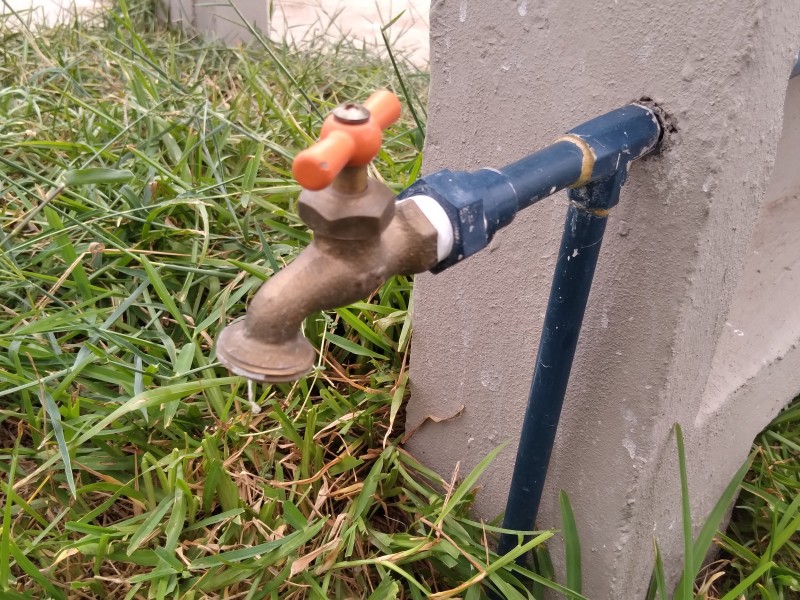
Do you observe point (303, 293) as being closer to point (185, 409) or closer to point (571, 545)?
point (571, 545)

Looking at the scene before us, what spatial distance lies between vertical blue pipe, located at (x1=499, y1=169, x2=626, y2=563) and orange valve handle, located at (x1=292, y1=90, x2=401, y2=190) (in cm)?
24

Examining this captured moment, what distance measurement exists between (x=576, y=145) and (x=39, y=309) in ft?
3.12

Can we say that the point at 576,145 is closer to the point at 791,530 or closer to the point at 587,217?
the point at 587,217

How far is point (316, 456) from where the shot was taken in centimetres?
105

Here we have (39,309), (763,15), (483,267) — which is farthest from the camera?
(39,309)

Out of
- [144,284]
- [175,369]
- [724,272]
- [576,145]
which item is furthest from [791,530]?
[144,284]

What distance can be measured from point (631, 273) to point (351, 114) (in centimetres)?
40

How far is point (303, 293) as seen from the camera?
0.50 m

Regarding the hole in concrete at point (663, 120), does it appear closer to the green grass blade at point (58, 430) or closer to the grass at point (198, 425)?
the grass at point (198, 425)

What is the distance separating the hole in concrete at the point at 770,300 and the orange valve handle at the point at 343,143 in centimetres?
65

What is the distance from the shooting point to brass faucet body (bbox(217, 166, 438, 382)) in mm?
481

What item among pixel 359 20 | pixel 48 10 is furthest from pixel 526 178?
pixel 359 20

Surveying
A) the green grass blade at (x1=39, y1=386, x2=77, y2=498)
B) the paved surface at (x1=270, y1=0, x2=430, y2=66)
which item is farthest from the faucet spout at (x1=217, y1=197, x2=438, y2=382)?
the paved surface at (x1=270, y1=0, x2=430, y2=66)

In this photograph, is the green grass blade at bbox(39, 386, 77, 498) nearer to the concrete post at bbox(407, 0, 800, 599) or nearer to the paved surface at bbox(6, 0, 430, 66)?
the concrete post at bbox(407, 0, 800, 599)
